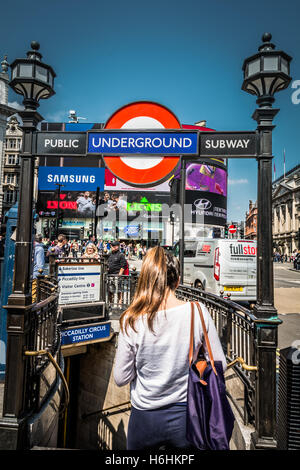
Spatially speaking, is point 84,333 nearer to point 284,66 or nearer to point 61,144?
point 61,144

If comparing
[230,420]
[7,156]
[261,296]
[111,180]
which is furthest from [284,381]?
[7,156]

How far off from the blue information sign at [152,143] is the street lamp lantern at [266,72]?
2.52 ft

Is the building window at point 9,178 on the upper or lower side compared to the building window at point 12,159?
lower

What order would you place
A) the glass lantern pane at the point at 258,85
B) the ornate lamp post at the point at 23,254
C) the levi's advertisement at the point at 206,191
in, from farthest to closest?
the levi's advertisement at the point at 206,191 < the glass lantern pane at the point at 258,85 < the ornate lamp post at the point at 23,254

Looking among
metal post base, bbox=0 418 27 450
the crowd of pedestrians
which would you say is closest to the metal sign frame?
metal post base, bbox=0 418 27 450

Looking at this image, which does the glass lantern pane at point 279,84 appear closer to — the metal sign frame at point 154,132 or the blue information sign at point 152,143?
the metal sign frame at point 154,132

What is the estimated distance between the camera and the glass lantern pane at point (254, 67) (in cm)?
301

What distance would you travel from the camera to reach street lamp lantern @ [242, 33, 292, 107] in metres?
2.96

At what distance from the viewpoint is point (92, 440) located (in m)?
9.13

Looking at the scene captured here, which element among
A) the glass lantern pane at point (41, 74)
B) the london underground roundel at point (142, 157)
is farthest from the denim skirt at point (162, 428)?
the glass lantern pane at point (41, 74)

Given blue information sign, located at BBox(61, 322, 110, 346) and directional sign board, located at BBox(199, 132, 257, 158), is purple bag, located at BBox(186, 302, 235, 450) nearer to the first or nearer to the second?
directional sign board, located at BBox(199, 132, 257, 158)

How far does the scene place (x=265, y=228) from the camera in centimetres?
300

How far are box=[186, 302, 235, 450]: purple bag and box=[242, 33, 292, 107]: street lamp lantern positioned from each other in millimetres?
2697

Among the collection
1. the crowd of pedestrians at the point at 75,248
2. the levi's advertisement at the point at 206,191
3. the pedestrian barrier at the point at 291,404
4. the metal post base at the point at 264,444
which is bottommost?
the metal post base at the point at 264,444
